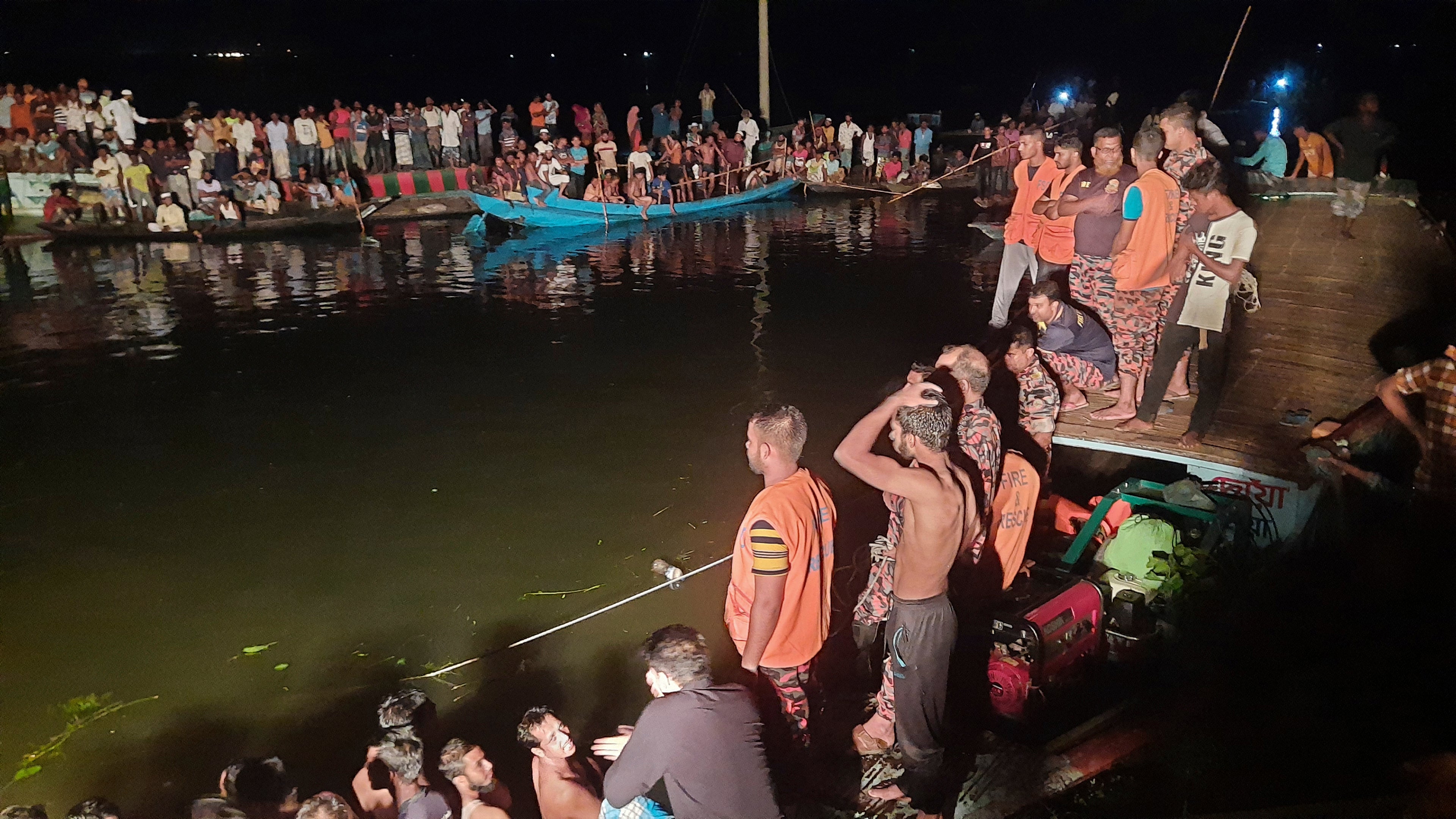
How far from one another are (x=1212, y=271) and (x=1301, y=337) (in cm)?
340

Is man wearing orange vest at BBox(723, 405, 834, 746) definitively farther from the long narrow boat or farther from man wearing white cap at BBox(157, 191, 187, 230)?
man wearing white cap at BBox(157, 191, 187, 230)

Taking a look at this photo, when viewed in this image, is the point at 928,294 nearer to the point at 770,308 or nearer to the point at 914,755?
the point at 770,308

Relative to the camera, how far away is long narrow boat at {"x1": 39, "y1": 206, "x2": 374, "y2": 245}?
22719 mm

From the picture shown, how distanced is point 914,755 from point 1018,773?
512 mm

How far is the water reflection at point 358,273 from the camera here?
616 inches

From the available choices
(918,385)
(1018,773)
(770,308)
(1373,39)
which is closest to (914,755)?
(1018,773)

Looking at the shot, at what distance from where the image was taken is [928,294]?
17.2m

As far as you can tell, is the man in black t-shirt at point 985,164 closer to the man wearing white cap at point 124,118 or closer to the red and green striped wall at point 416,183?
the red and green striped wall at point 416,183

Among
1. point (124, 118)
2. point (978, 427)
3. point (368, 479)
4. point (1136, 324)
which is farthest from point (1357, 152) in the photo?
point (124, 118)

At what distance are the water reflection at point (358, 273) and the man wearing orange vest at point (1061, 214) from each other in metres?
7.43

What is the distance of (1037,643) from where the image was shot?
4.91 m

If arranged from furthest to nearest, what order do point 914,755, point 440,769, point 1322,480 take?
point 1322,480 < point 440,769 < point 914,755

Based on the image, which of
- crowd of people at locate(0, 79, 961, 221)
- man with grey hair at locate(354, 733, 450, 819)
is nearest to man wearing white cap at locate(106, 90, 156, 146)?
crowd of people at locate(0, 79, 961, 221)

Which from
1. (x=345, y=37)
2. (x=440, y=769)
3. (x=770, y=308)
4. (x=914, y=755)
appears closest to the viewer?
(x=914, y=755)
